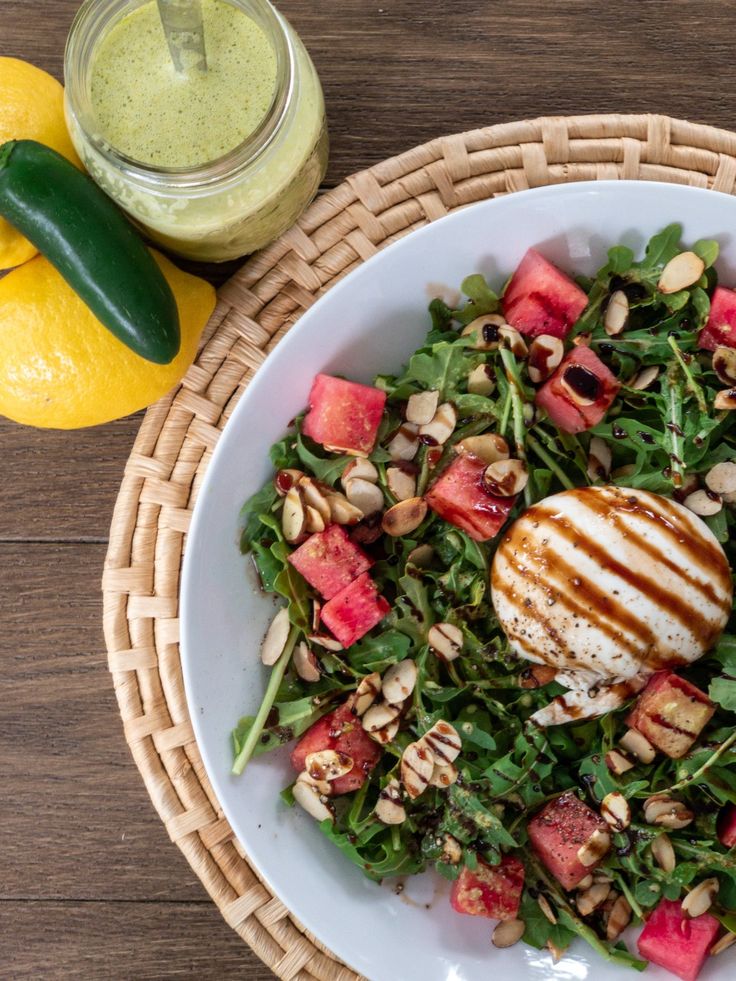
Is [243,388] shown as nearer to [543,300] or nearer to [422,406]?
[422,406]

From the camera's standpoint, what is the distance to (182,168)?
3.76 feet

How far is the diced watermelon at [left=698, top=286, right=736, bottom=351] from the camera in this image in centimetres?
123

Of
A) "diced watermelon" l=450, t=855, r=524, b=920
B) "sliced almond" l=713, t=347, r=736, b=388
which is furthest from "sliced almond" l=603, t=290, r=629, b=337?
"diced watermelon" l=450, t=855, r=524, b=920

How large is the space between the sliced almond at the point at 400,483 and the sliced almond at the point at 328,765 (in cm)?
33

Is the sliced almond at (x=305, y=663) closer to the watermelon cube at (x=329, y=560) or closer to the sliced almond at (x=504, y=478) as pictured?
the watermelon cube at (x=329, y=560)

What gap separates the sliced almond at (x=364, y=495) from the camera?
4.13 feet

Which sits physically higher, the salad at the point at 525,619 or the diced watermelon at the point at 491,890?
the salad at the point at 525,619

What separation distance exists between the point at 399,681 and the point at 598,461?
0.38 meters

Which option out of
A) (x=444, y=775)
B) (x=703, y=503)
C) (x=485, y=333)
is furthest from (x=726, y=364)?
(x=444, y=775)

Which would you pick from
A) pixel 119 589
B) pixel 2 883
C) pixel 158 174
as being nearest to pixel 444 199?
pixel 158 174

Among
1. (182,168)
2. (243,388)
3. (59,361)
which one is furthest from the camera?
(243,388)

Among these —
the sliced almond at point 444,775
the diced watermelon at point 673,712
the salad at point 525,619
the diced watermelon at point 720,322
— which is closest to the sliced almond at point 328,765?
the salad at point 525,619

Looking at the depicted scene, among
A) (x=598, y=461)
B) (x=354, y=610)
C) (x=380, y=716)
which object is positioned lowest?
(x=380, y=716)

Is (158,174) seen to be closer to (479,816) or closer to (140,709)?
(140,709)
